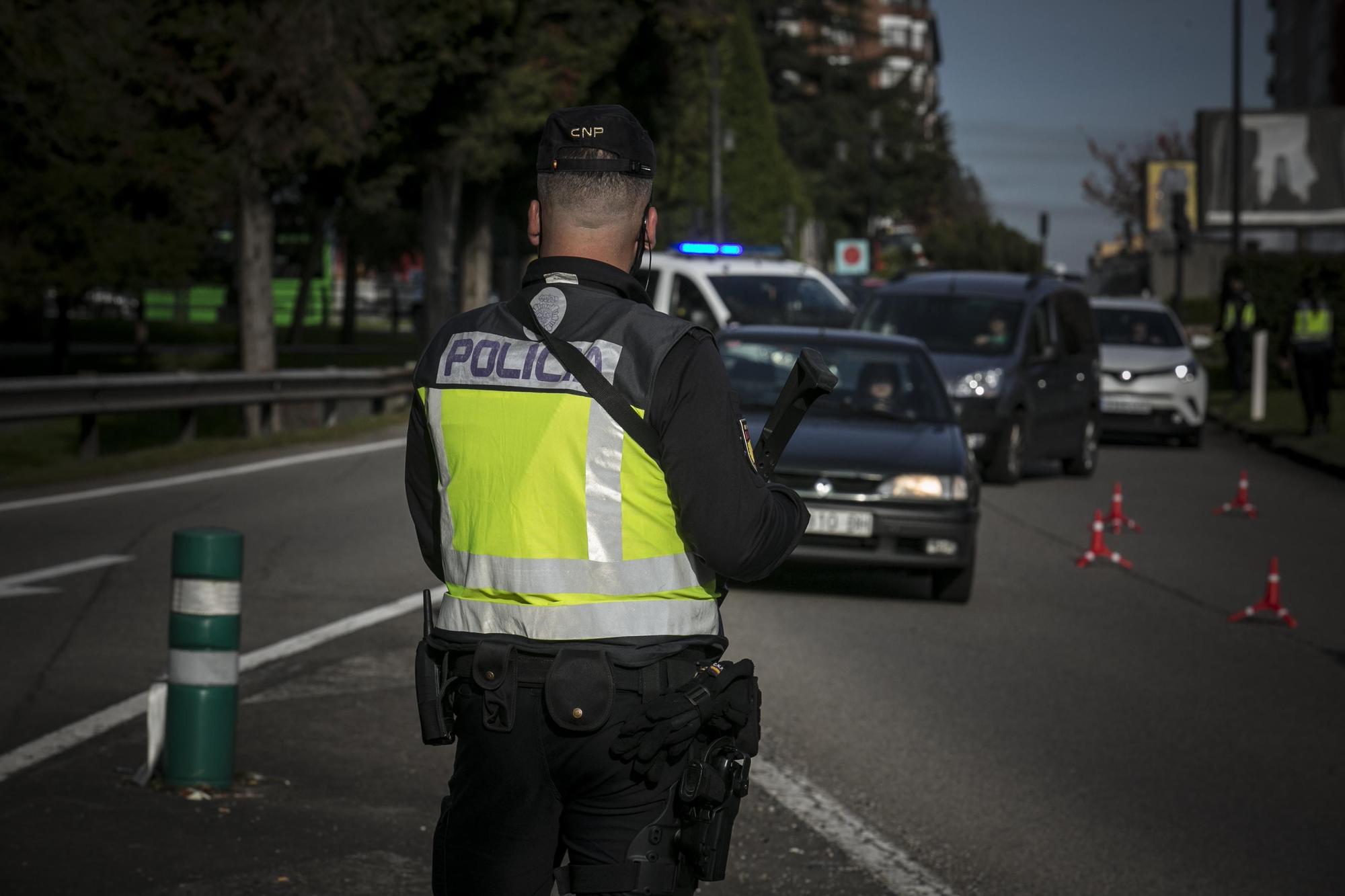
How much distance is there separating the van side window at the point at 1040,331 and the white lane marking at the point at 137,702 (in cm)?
960

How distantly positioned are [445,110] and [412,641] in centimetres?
2324

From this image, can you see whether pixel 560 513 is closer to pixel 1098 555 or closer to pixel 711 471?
pixel 711 471

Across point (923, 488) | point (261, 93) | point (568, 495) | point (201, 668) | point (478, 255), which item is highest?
point (261, 93)

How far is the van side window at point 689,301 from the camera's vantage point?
22141 mm

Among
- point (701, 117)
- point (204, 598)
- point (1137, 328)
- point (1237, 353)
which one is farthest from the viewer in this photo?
point (701, 117)

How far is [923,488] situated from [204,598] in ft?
18.7

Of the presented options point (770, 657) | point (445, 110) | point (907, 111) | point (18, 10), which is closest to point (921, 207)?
point (907, 111)

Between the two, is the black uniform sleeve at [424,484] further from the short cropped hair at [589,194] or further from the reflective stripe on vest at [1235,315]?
the reflective stripe on vest at [1235,315]

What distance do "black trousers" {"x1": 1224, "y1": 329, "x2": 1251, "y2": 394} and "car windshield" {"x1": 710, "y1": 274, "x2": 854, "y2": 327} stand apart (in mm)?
12157

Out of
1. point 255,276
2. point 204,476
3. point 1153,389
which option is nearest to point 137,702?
point 204,476

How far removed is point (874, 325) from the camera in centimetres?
1964

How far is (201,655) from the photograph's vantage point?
6.44 m

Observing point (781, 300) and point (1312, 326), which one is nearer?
point (781, 300)

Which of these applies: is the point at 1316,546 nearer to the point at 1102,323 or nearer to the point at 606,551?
the point at 1102,323
